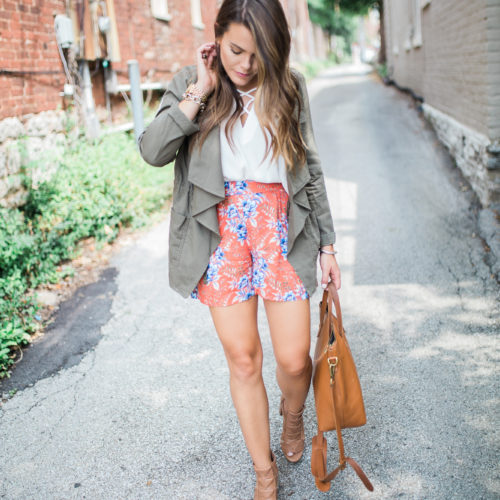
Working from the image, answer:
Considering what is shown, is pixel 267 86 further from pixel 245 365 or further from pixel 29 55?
pixel 29 55

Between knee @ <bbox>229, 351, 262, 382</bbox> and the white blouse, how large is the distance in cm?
72

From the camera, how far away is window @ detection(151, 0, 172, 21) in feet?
34.8

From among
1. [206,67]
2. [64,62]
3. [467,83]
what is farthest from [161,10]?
[206,67]

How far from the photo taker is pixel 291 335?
2.29 m

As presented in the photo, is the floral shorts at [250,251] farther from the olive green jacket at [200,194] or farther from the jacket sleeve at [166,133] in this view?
the jacket sleeve at [166,133]

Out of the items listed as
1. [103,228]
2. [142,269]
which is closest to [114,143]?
[103,228]

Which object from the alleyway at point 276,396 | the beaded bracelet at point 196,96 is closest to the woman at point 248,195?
the beaded bracelet at point 196,96

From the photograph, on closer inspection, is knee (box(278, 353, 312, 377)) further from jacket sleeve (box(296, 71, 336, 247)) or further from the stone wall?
the stone wall

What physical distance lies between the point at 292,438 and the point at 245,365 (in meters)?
0.61

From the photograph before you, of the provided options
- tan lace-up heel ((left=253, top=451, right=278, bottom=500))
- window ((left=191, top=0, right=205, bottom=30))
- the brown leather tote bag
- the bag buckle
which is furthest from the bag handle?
window ((left=191, top=0, right=205, bottom=30))

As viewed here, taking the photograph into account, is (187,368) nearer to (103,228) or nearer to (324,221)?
(324,221)

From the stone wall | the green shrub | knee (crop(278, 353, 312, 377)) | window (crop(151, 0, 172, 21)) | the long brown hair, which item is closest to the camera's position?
the long brown hair

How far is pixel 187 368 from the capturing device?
12.0ft

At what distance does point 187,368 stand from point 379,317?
4.74 feet
